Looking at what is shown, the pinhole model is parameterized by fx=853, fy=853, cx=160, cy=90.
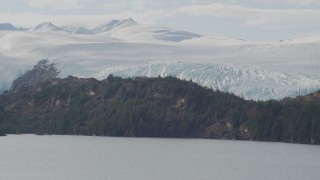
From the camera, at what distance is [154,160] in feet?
390

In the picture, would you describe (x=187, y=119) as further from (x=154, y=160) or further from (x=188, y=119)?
(x=154, y=160)

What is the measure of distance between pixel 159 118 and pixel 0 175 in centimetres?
10077

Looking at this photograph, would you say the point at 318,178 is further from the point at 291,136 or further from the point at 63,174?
the point at 291,136

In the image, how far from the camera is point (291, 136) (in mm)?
171875

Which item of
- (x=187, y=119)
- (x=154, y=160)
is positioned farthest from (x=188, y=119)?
(x=154, y=160)

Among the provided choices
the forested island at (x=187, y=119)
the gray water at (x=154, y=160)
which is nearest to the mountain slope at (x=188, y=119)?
the forested island at (x=187, y=119)

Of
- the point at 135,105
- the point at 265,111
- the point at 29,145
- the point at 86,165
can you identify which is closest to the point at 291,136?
the point at 265,111

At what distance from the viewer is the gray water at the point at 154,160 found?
96.2 meters

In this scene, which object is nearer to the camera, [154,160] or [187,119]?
[154,160]

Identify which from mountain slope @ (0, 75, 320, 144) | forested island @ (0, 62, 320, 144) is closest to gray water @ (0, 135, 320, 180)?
mountain slope @ (0, 75, 320, 144)

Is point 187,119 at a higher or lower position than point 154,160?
lower

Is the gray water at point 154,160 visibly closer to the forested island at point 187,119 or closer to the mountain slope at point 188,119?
the mountain slope at point 188,119

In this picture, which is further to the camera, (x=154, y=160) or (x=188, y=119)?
(x=188, y=119)

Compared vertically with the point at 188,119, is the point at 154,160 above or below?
above
